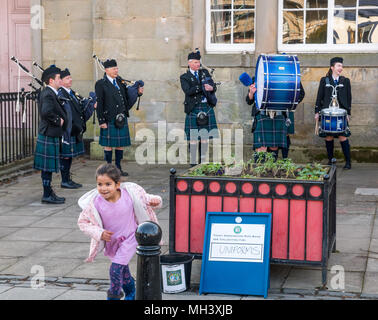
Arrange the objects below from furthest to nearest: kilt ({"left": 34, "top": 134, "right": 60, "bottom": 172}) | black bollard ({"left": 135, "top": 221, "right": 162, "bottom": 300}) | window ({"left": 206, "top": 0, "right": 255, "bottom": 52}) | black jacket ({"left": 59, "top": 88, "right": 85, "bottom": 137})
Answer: window ({"left": 206, "top": 0, "right": 255, "bottom": 52}) < black jacket ({"left": 59, "top": 88, "right": 85, "bottom": 137}) < kilt ({"left": 34, "top": 134, "right": 60, "bottom": 172}) < black bollard ({"left": 135, "top": 221, "right": 162, "bottom": 300})

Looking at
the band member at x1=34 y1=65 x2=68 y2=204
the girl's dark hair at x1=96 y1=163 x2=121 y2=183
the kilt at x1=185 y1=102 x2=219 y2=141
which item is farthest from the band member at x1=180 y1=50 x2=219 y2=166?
the girl's dark hair at x1=96 y1=163 x2=121 y2=183

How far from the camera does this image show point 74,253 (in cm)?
720

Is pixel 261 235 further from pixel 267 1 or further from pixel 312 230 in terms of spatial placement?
pixel 267 1

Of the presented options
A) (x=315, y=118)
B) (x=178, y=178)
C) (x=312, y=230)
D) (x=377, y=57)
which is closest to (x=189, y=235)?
(x=178, y=178)

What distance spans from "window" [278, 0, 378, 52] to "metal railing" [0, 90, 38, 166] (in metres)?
4.27

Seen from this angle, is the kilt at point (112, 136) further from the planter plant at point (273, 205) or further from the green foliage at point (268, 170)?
the planter plant at point (273, 205)

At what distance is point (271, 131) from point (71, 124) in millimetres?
2889

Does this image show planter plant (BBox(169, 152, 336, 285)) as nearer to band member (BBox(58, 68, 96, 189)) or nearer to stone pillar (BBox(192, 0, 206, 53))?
band member (BBox(58, 68, 96, 189))

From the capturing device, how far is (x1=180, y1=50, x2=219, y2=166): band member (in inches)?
436

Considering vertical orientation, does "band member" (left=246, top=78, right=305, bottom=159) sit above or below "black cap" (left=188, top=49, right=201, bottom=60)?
below

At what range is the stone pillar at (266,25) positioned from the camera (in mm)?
12094

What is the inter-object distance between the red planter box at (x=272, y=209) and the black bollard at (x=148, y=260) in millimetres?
1425

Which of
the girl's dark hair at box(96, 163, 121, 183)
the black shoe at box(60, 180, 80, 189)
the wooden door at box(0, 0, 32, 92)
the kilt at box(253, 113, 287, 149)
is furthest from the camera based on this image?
the wooden door at box(0, 0, 32, 92)
